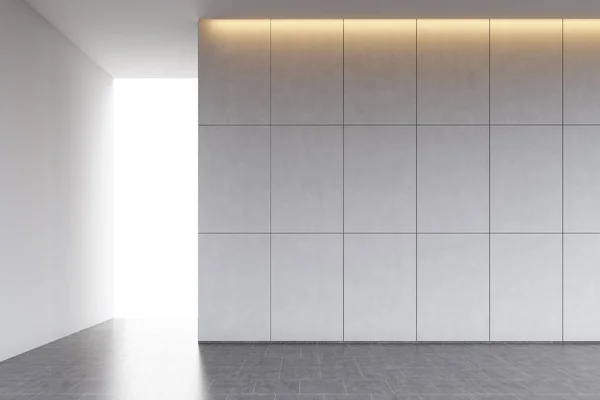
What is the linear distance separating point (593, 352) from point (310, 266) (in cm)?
388

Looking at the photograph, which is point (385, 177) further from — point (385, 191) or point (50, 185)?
point (50, 185)

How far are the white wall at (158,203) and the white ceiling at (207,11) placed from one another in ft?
25.3

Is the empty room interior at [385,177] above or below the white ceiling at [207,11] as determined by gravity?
below

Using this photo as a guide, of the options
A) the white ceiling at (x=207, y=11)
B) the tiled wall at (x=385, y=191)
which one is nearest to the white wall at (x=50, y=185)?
the white ceiling at (x=207, y=11)

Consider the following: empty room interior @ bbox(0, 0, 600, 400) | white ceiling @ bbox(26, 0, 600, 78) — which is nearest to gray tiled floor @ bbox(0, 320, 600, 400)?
empty room interior @ bbox(0, 0, 600, 400)

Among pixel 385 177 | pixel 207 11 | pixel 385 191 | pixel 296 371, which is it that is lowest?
pixel 296 371

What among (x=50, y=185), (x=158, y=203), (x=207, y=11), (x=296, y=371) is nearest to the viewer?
(x=296, y=371)

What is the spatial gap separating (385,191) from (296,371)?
2.96 m

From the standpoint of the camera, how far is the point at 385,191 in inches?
333

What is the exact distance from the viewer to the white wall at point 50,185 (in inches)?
299

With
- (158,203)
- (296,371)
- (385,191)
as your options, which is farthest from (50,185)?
(158,203)

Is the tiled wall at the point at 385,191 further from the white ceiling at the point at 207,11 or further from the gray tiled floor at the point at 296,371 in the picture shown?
the gray tiled floor at the point at 296,371

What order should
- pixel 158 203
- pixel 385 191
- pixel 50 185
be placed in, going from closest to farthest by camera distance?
pixel 385 191 → pixel 50 185 → pixel 158 203

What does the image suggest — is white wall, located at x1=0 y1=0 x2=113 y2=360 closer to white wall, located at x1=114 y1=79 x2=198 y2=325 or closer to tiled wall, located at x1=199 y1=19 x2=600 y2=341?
tiled wall, located at x1=199 y1=19 x2=600 y2=341
